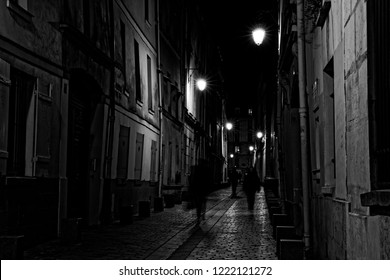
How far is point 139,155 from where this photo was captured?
2097cm

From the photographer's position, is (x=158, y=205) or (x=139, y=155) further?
(x=158, y=205)

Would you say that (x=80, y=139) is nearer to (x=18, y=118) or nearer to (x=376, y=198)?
(x=18, y=118)

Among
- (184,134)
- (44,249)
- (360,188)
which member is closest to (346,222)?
(360,188)

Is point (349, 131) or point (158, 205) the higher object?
point (349, 131)

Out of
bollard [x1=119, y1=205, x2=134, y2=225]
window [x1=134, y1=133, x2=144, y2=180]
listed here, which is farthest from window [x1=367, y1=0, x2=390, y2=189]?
window [x1=134, y1=133, x2=144, y2=180]

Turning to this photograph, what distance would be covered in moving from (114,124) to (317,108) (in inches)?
300

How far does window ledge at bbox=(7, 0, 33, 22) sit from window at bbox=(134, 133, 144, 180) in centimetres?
947

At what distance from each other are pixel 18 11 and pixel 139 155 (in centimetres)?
1056

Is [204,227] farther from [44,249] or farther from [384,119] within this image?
[384,119]

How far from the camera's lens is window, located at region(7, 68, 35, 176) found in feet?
36.3

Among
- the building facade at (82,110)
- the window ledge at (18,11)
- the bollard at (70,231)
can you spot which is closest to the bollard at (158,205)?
the building facade at (82,110)

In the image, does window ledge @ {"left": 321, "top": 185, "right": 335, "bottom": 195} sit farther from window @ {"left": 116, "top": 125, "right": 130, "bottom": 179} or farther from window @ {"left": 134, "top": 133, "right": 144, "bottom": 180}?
window @ {"left": 134, "top": 133, "right": 144, "bottom": 180}

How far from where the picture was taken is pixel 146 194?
22.1 m

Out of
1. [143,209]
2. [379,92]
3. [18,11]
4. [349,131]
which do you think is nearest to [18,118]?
[18,11]
